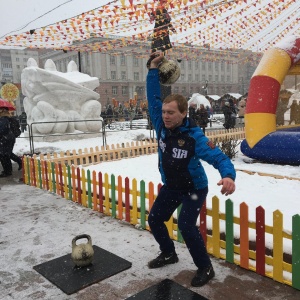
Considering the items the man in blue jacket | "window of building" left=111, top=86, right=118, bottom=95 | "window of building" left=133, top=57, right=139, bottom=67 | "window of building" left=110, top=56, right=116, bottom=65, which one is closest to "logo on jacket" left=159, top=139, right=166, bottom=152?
the man in blue jacket

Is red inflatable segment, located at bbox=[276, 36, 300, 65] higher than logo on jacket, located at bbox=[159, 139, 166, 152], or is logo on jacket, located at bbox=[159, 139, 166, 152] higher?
red inflatable segment, located at bbox=[276, 36, 300, 65]

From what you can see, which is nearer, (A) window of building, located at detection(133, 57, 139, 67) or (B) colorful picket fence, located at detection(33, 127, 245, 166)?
(B) colorful picket fence, located at detection(33, 127, 245, 166)

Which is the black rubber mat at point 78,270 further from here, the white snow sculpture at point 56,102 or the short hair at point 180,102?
the white snow sculpture at point 56,102

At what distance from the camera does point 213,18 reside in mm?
10383

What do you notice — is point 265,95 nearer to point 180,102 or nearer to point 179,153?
point 180,102

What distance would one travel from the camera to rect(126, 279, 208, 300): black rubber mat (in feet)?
10.1

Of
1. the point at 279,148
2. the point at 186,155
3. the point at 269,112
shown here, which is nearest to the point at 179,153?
the point at 186,155

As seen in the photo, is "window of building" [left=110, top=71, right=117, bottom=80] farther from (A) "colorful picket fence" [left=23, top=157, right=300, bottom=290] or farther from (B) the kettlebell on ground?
(B) the kettlebell on ground

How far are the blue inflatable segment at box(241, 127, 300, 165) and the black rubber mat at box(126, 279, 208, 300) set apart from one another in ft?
19.6

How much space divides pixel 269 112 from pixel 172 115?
248 inches

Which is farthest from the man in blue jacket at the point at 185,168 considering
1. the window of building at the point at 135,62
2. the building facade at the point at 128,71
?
the window of building at the point at 135,62

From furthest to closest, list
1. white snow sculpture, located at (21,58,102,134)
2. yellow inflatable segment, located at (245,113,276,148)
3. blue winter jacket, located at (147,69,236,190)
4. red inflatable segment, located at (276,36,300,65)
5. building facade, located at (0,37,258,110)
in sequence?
1. building facade, located at (0,37,258,110)
2. white snow sculpture, located at (21,58,102,134)
3. red inflatable segment, located at (276,36,300,65)
4. yellow inflatable segment, located at (245,113,276,148)
5. blue winter jacket, located at (147,69,236,190)

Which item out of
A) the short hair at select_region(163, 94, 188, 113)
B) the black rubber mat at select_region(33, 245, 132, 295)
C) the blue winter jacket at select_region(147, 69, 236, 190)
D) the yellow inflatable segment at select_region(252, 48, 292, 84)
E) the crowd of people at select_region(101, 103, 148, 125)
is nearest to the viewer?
the blue winter jacket at select_region(147, 69, 236, 190)

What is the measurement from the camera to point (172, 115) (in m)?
3.09
